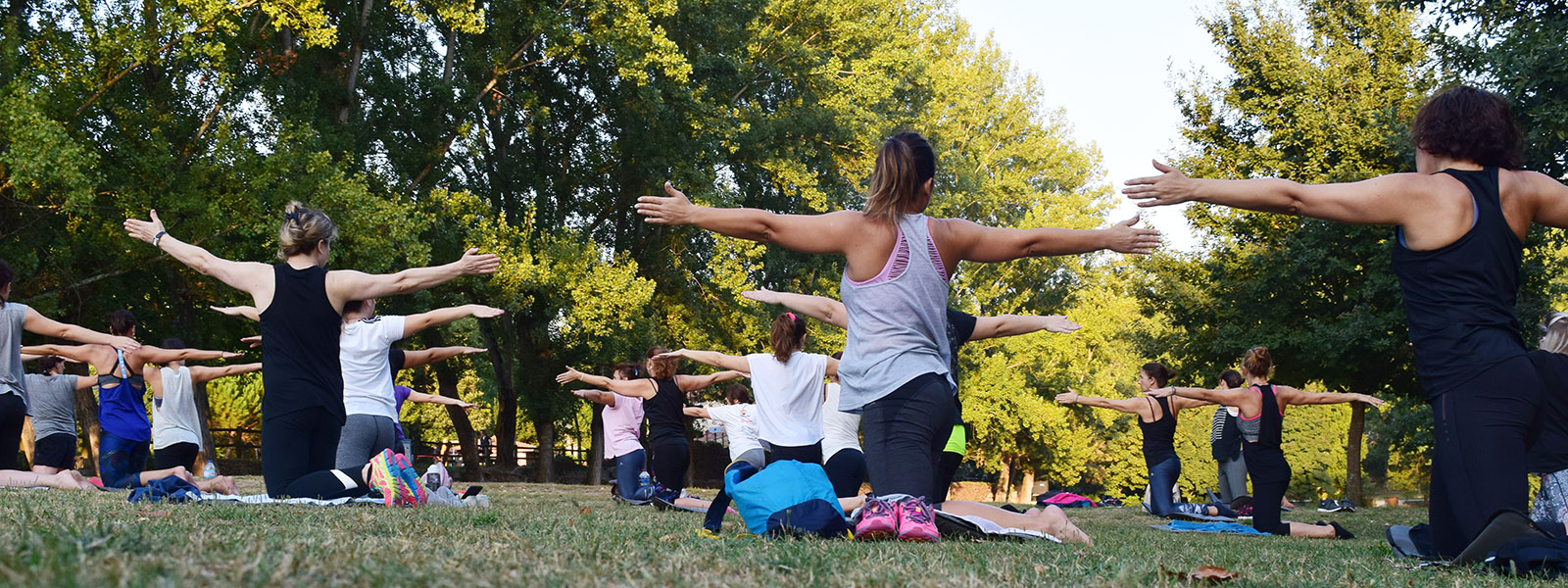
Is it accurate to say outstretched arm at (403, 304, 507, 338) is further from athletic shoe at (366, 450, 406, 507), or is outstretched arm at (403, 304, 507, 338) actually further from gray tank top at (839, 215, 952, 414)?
gray tank top at (839, 215, 952, 414)

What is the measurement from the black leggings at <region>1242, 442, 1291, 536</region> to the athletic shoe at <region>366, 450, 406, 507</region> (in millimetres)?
8226

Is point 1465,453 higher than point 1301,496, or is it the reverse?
point 1465,453

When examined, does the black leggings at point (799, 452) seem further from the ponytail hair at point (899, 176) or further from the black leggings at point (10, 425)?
the black leggings at point (10, 425)

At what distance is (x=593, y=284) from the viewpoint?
86.6 feet

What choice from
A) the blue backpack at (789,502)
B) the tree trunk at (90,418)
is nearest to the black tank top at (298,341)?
the blue backpack at (789,502)

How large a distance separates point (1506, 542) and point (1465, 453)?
16.0 inches

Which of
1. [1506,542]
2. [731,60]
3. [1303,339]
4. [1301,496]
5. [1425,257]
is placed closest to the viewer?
[1506,542]

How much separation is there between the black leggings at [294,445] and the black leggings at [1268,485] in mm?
8748

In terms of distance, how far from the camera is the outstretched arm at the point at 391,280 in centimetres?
751

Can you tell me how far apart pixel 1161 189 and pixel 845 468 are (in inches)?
195

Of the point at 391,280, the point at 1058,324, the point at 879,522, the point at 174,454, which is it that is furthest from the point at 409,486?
the point at 174,454

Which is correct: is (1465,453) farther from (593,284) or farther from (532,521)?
(593,284)

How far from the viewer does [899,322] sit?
568 centimetres

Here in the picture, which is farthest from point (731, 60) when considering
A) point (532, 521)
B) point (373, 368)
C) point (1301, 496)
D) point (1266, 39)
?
point (1301, 496)
